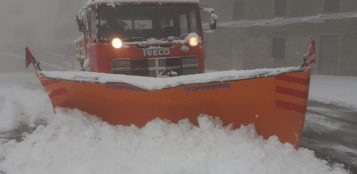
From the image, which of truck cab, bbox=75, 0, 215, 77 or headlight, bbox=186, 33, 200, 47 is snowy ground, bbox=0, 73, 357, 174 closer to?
truck cab, bbox=75, 0, 215, 77

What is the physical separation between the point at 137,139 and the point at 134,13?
8.34 ft

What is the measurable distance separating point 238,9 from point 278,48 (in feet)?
14.4

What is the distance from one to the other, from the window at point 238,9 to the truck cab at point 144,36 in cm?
2089

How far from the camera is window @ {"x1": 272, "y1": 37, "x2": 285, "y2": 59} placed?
25031 millimetres

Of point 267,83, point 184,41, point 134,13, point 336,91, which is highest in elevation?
point 134,13

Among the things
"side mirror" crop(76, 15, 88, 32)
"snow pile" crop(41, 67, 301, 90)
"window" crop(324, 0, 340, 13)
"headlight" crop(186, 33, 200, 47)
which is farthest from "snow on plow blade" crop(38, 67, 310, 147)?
"window" crop(324, 0, 340, 13)

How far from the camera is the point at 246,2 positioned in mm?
26547

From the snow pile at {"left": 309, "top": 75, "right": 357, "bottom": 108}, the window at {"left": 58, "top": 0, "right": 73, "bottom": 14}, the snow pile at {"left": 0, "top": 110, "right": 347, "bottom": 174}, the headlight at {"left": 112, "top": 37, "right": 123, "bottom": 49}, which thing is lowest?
the snow pile at {"left": 309, "top": 75, "right": 357, "bottom": 108}

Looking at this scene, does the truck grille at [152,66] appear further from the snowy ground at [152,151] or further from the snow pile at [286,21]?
the snow pile at [286,21]

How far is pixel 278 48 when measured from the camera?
25.3 meters

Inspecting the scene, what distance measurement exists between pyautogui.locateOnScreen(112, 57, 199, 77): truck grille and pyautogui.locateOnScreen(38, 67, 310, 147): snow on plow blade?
1337 mm

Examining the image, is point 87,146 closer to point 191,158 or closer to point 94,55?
point 191,158

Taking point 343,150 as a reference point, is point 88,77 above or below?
above

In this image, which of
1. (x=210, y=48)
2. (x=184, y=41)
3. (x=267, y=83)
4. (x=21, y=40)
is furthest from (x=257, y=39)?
(x=21, y=40)
